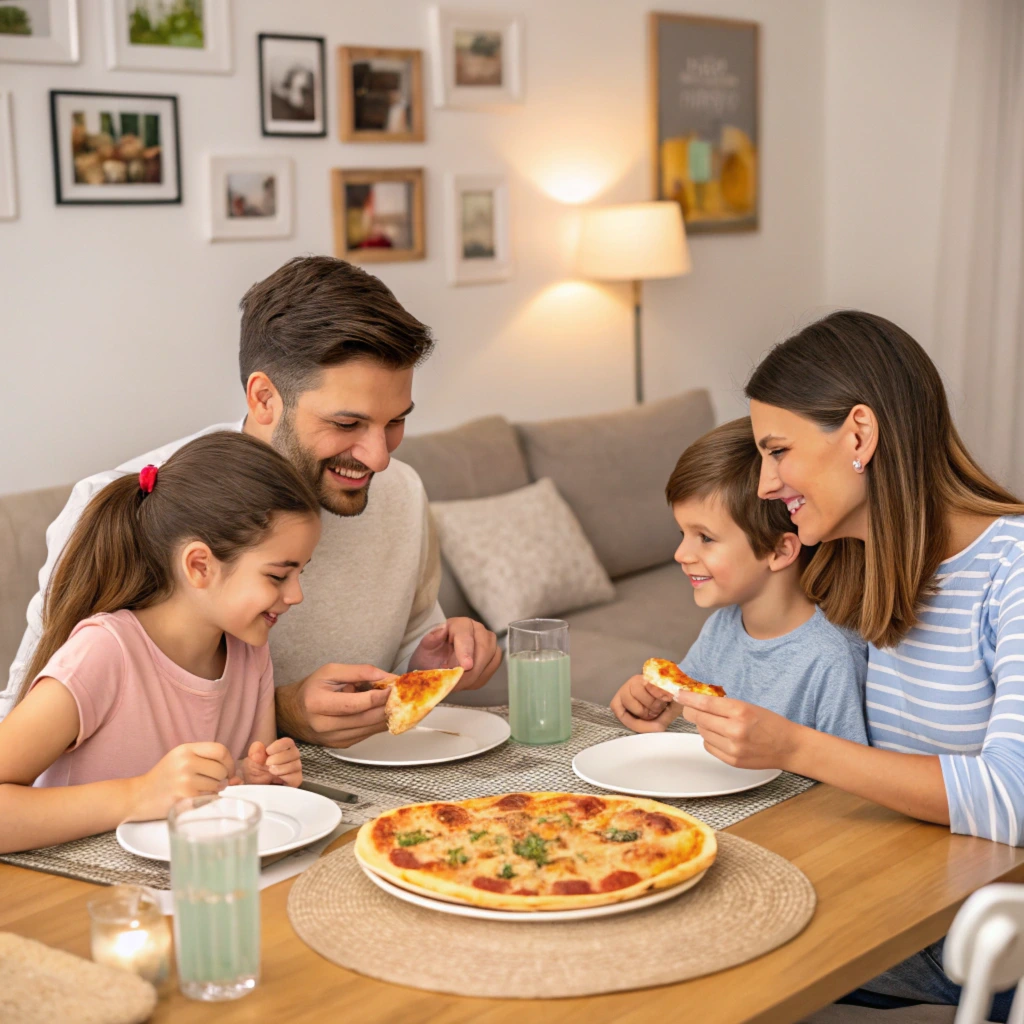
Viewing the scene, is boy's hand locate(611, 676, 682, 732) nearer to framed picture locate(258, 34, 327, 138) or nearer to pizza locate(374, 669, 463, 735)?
pizza locate(374, 669, 463, 735)

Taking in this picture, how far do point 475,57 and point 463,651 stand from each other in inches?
121

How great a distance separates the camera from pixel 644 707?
6.44 ft

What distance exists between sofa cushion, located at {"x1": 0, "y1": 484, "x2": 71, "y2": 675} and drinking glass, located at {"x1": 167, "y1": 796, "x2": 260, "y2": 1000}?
1989 mm

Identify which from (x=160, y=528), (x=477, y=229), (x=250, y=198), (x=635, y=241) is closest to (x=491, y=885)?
(x=160, y=528)

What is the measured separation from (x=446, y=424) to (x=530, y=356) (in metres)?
0.50

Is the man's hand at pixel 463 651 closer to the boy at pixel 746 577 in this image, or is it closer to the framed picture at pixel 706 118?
the boy at pixel 746 577

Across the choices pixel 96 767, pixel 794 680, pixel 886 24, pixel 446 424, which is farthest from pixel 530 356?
pixel 96 767

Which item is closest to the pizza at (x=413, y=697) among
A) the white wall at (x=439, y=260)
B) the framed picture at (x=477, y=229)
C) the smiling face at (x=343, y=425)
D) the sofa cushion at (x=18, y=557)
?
the smiling face at (x=343, y=425)

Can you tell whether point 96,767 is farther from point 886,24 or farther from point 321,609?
point 886,24

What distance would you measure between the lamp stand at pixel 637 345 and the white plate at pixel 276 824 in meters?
3.84

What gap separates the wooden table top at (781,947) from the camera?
1.15 metres

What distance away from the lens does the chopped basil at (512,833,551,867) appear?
1.39 metres

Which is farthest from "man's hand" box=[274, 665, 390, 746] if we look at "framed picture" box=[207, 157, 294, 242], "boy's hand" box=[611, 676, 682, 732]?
"framed picture" box=[207, 157, 294, 242]

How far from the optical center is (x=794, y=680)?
6.75ft
